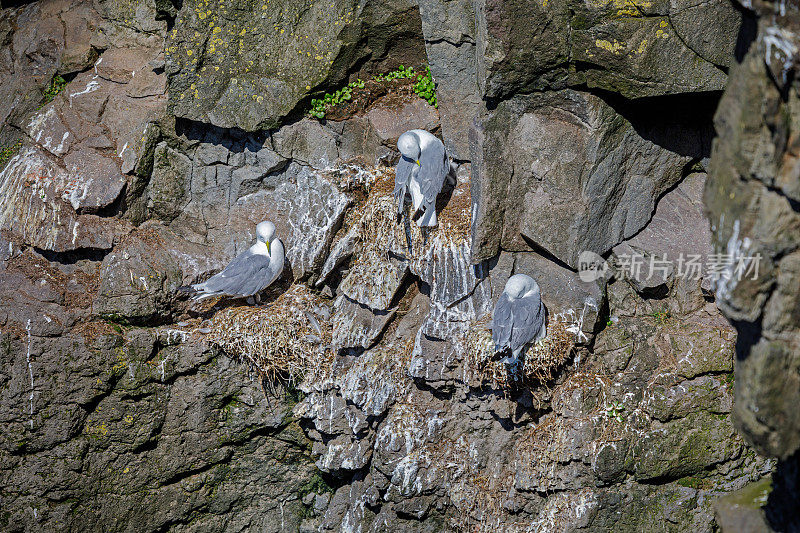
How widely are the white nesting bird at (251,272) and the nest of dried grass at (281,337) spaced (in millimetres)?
298

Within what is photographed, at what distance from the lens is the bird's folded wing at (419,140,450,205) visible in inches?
224

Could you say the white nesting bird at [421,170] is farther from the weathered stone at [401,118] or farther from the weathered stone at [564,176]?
the weathered stone at [401,118]

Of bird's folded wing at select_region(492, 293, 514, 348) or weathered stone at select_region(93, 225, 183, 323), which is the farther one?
weathered stone at select_region(93, 225, 183, 323)

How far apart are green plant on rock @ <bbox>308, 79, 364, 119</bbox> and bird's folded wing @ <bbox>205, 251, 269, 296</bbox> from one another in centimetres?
147

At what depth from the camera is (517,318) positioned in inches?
205

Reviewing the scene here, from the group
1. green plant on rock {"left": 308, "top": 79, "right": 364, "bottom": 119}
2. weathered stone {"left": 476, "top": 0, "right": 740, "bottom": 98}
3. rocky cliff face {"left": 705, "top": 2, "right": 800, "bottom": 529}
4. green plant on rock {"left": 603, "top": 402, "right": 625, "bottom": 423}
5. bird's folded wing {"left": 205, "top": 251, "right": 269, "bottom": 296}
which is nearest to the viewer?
rocky cliff face {"left": 705, "top": 2, "right": 800, "bottom": 529}

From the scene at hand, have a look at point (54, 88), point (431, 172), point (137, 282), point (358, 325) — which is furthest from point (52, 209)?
point (431, 172)

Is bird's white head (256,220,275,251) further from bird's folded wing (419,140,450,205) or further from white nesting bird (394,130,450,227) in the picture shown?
bird's folded wing (419,140,450,205)

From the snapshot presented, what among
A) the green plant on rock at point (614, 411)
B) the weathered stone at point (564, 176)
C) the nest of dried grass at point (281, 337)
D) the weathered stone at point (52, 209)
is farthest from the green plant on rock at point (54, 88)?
the green plant on rock at point (614, 411)

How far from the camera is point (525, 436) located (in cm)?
582

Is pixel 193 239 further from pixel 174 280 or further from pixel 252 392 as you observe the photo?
pixel 252 392

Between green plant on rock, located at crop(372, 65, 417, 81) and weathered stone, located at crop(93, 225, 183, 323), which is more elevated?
green plant on rock, located at crop(372, 65, 417, 81)

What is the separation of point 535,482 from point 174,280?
3.72 metres

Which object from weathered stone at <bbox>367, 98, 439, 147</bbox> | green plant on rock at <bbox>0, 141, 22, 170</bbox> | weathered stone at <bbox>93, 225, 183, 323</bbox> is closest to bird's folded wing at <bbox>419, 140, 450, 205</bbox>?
weathered stone at <bbox>367, 98, 439, 147</bbox>
